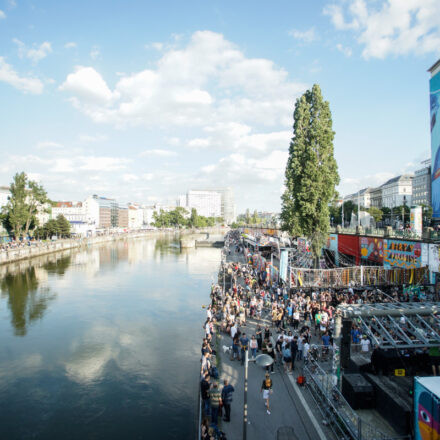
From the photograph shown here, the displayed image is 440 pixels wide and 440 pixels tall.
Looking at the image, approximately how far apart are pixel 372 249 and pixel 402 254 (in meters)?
4.35

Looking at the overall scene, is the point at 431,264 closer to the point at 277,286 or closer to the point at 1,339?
the point at 277,286

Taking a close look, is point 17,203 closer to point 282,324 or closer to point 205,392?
point 282,324

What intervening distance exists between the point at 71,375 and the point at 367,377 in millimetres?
14099

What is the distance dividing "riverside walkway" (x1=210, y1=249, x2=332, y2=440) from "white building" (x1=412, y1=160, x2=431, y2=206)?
445 feet

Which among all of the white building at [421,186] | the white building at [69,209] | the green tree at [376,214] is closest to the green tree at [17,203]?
the white building at [69,209]

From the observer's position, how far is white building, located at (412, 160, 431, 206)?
126m

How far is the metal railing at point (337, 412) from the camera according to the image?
8.62 meters

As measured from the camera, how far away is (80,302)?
31.0m

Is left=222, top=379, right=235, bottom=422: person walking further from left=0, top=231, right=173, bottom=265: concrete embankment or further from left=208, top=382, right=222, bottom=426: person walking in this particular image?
left=0, top=231, right=173, bottom=265: concrete embankment

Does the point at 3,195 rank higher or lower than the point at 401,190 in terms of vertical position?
lower

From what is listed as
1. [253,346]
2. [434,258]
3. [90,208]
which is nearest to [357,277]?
[434,258]

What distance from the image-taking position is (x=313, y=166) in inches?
1113

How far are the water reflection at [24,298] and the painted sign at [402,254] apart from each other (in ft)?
89.4

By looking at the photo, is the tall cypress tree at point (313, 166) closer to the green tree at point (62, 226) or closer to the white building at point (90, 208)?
the green tree at point (62, 226)
